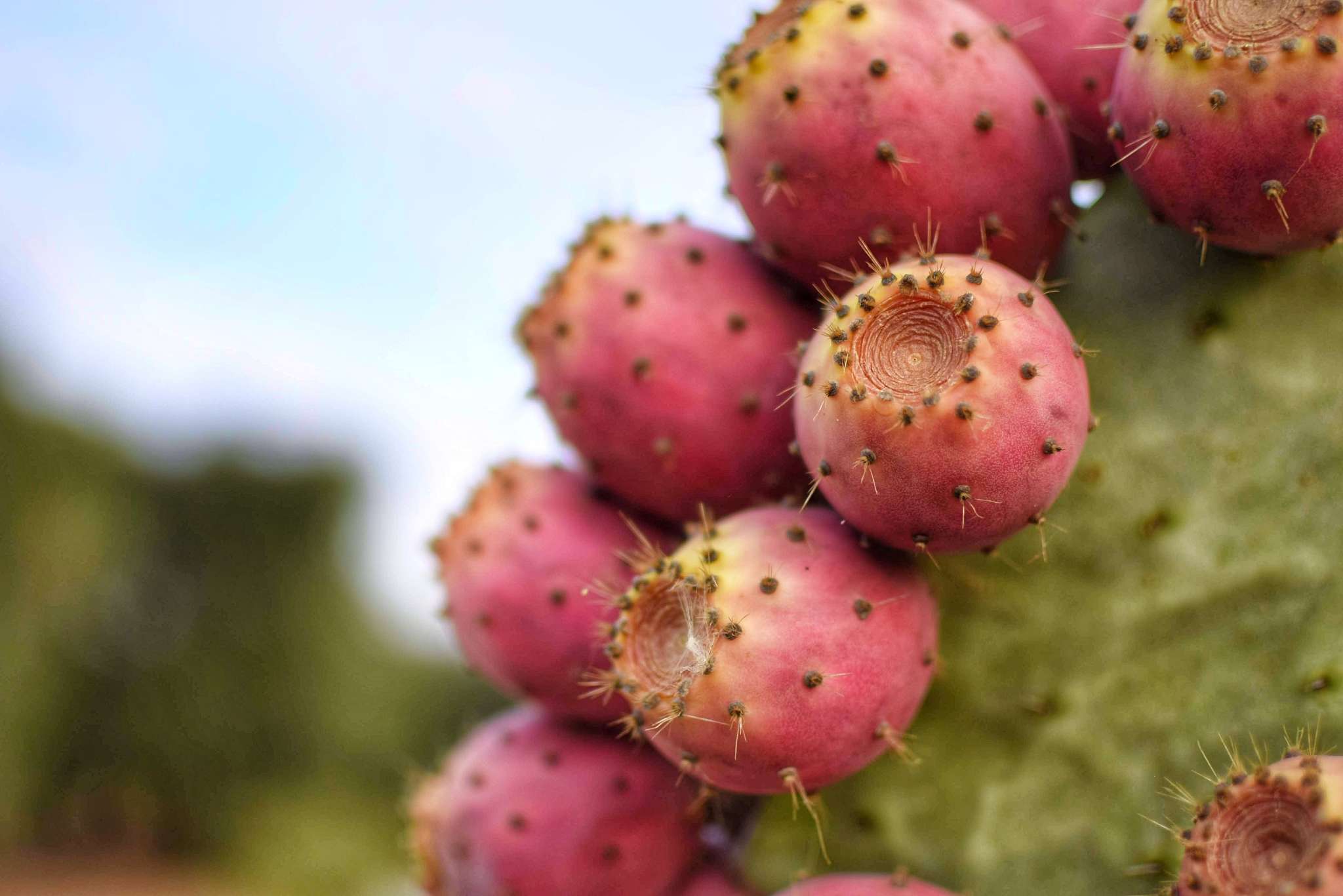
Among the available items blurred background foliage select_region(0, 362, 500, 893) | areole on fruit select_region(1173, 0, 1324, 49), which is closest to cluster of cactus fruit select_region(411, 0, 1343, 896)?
areole on fruit select_region(1173, 0, 1324, 49)

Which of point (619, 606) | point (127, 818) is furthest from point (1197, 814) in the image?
point (127, 818)

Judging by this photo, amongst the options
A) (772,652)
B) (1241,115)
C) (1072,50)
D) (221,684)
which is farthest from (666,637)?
(221,684)

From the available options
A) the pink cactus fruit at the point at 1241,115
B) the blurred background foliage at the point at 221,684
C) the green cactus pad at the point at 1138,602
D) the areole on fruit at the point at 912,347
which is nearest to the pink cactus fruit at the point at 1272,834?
the green cactus pad at the point at 1138,602

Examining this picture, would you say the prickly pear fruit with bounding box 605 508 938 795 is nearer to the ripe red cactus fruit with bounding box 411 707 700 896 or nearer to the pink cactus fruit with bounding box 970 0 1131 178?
the ripe red cactus fruit with bounding box 411 707 700 896

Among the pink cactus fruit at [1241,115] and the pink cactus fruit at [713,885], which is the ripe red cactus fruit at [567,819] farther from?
the pink cactus fruit at [1241,115]

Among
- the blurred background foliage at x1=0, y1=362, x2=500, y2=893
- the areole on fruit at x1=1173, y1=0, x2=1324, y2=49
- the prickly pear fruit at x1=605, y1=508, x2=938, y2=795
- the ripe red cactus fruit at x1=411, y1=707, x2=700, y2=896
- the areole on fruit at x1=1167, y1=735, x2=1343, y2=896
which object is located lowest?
the blurred background foliage at x1=0, y1=362, x2=500, y2=893

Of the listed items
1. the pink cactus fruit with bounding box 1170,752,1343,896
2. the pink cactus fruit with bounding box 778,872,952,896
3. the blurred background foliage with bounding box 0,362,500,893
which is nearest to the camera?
the pink cactus fruit with bounding box 1170,752,1343,896
